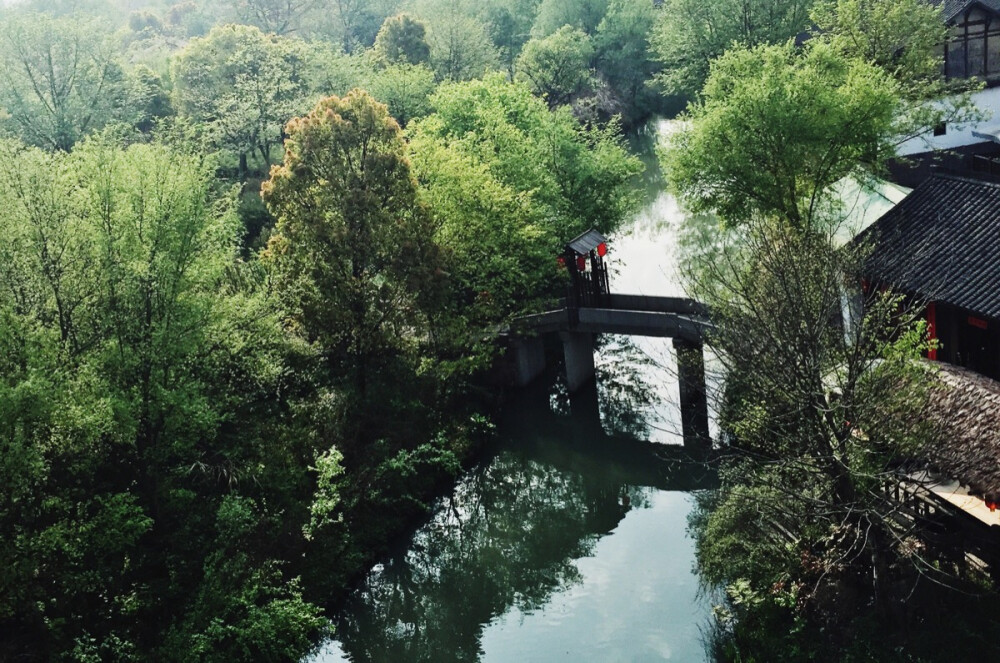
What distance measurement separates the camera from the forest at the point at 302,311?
2030 cm

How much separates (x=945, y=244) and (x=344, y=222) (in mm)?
15687

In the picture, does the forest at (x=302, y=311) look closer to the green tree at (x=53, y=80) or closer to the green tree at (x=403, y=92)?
the green tree at (x=53, y=80)

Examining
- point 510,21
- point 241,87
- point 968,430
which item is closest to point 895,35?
point 968,430

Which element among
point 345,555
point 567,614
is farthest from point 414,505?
point 567,614

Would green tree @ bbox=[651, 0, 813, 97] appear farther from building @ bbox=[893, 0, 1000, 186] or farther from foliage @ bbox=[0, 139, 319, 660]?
foliage @ bbox=[0, 139, 319, 660]

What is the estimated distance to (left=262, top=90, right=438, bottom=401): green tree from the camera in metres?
27.4

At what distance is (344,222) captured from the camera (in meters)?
27.4

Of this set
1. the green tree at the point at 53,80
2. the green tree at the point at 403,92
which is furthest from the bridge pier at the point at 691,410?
the green tree at the point at 53,80

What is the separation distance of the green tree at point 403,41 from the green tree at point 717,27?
14733 millimetres

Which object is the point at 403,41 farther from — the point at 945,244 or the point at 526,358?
the point at 945,244

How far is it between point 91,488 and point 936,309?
2071 cm

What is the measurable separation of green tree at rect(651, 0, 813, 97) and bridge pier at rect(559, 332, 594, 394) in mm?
20978

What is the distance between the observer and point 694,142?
31.6 meters

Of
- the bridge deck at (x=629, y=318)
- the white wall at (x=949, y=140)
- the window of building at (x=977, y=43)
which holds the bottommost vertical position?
the bridge deck at (x=629, y=318)
